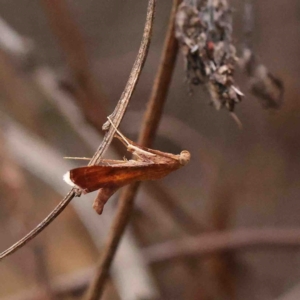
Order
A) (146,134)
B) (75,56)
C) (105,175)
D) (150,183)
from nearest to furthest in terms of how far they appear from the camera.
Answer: (105,175)
(146,134)
(75,56)
(150,183)

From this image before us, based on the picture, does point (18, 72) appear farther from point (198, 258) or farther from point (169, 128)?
point (198, 258)

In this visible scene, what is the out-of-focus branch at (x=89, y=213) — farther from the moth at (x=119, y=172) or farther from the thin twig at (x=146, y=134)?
the moth at (x=119, y=172)

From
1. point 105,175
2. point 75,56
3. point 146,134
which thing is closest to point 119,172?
point 105,175

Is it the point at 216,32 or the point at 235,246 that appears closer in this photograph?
the point at 216,32

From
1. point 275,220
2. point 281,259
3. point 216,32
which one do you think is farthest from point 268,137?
point 216,32

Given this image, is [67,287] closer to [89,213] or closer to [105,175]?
[89,213]

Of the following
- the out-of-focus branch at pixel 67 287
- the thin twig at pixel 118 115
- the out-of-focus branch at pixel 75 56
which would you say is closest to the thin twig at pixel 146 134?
the thin twig at pixel 118 115
